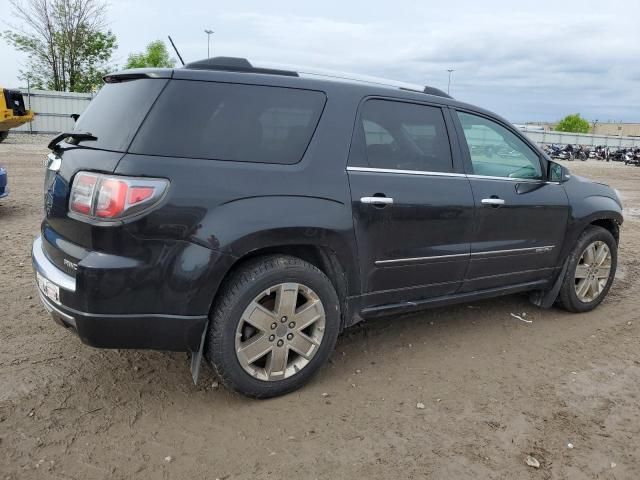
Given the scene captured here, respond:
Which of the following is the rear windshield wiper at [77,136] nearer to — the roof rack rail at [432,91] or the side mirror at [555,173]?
the roof rack rail at [432,91]

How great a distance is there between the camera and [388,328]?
14.5 ft

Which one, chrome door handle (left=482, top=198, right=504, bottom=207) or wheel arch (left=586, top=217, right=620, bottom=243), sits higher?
chrome door handle (left=482, top=198, right=504, bottom=207)

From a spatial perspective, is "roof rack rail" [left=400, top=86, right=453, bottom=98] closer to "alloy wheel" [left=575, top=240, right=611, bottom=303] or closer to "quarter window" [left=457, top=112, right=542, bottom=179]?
"quarter window" [left=457, top=112, right=542, bottom=179]

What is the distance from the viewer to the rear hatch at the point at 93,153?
2.82 metres

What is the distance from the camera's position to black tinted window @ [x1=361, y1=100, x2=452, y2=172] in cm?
352

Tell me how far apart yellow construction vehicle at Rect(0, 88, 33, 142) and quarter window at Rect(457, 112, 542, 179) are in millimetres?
18415

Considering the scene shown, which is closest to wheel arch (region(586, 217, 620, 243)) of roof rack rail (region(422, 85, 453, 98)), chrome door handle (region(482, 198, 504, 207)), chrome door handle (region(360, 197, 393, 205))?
chrome door handle (region(482, 198, 504, 207))

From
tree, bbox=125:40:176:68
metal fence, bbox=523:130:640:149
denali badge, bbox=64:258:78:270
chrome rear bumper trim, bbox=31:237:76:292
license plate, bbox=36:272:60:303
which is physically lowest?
metal fence, bbox=523:130:640:149

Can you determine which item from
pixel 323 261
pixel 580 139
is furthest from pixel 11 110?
pixel 580 139

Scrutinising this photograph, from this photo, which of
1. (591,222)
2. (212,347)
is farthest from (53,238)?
(591,222)

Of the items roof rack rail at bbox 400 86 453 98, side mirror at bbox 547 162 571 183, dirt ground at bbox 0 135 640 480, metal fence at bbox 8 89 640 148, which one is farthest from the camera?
metal fence at bbox 8 89 640 148

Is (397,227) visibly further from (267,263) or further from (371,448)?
(371,448)

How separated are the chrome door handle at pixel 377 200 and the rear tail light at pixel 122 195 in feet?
3.85

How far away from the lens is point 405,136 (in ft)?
Answer: 12.1
